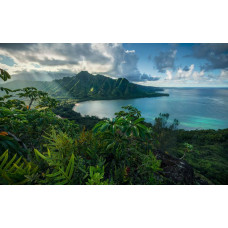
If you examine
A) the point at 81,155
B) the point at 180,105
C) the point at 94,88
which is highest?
the point at 94,88

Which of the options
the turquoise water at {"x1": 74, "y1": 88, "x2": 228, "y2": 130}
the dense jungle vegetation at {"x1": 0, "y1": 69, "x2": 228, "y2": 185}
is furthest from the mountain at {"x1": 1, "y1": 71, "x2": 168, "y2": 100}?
the dense jungle vegetation at {"x1": 0, "y1": 69, "x2": 228, "y2": 185}

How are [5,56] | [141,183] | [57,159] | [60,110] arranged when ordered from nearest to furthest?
[57,159] → [141,183] → [5,56] → [60,110]

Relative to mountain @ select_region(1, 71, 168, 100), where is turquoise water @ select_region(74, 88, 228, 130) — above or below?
below

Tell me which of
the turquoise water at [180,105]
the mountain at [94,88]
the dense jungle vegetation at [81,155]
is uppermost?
the mountain at [94,88]

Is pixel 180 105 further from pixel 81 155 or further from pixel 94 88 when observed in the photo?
pixel 81 155

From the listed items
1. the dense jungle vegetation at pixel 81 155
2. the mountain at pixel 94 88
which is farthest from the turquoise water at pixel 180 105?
the dense jungle vegetation at pixel 81 155

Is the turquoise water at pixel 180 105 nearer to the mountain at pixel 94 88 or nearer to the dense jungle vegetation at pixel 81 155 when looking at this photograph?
the mountain at pixel 94 88

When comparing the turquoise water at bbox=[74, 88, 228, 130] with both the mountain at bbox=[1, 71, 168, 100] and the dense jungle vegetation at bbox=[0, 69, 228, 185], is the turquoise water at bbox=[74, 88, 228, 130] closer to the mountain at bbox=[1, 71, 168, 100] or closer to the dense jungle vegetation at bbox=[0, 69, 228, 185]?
the mountain at bbox=[1, 71, 168, 100]

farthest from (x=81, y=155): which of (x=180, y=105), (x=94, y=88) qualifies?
(x=180, y=105)

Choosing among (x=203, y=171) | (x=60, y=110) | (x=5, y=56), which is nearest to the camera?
(x=5, y=56)
